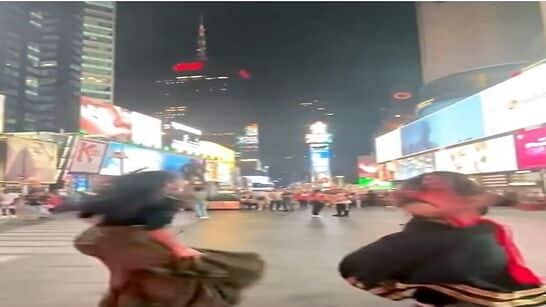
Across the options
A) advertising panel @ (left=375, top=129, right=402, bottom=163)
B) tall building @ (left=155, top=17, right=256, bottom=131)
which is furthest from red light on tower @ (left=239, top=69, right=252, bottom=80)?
advertising panel @ (left=375, top=129, right=402, bottom=163)

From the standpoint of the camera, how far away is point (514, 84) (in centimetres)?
2080

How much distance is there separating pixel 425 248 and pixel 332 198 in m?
12.2

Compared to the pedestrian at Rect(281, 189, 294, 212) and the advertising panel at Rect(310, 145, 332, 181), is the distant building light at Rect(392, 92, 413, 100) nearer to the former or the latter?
the advertising panel at Rect(310, 145, 332, 181)

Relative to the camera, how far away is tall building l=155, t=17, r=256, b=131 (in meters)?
88.2

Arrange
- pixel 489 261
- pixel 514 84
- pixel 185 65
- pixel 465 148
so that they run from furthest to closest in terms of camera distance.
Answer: pixel 185 65
pixel 465 148
pixel 514 84
pixel 489 261

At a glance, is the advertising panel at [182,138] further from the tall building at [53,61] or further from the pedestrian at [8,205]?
the pedestrian at [8,205]

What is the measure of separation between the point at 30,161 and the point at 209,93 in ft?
225

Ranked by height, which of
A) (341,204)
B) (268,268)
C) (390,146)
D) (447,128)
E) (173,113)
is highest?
(173,113)

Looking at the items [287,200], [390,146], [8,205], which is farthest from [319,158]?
[8,205]

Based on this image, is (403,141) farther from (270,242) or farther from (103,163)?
(270,242)

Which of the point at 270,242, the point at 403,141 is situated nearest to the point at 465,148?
the point at 403,141

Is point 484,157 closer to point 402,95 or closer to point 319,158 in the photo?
point 319,158

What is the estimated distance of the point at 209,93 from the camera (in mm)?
91062

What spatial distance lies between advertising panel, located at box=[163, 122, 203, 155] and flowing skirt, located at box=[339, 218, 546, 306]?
137 feet
